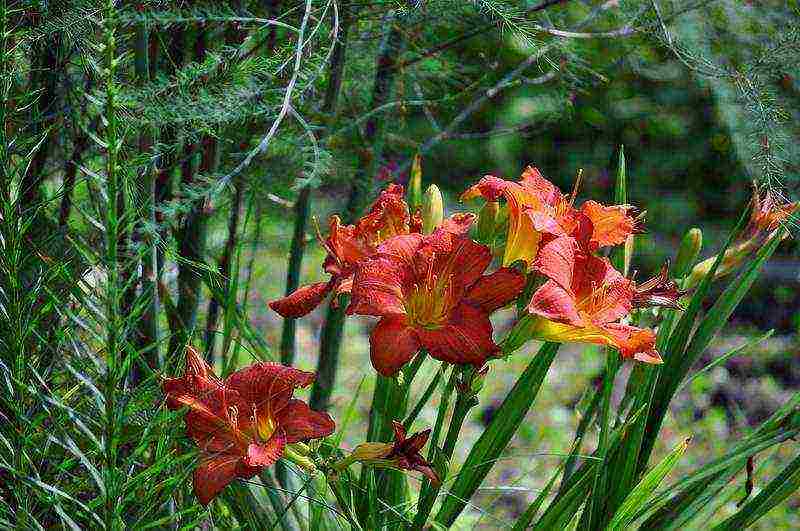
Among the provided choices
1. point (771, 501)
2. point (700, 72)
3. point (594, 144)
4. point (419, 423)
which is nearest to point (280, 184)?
point (700, 72)

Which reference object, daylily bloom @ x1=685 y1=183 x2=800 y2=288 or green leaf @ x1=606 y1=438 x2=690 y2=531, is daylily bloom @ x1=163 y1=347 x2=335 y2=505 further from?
daylily bloom @ x1=685 y1=183 x2=800 y2=288

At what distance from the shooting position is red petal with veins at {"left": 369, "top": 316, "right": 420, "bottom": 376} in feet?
2.13

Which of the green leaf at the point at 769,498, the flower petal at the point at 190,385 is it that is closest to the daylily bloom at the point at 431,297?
the flower petal at the point at 190,385

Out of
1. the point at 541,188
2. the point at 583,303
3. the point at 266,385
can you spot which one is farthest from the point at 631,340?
the point at 266,385

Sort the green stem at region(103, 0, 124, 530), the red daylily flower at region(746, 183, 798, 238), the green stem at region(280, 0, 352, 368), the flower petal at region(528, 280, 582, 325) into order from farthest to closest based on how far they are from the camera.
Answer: the green stem at region(280, 0, 352, 368), the red daylily flower at region(746, 183, 798, 238), the flower petal at region(528, 280, 582, 325), the green stem at region(103, 0, 124, 530)

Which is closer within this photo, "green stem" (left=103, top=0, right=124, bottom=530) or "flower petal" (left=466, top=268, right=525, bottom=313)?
"green stem" (left=103, top=0, right=124, bottom=530)

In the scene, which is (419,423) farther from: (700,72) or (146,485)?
(146,485)

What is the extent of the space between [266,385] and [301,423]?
0.13 feet

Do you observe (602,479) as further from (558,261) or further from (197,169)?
(197,169)

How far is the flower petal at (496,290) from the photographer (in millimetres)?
672

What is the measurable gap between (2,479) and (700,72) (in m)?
0.71

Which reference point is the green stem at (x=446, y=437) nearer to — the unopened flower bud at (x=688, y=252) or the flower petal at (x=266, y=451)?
the flower petal at (x=266, y=451)

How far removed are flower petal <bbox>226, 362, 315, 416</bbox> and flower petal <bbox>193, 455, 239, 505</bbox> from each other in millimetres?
41

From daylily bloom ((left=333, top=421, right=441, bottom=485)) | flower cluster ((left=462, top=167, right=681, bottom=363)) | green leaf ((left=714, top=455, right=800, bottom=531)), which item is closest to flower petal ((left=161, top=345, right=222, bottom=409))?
daylily bloom ((left=333, top=421, right=441, bottom=485))
